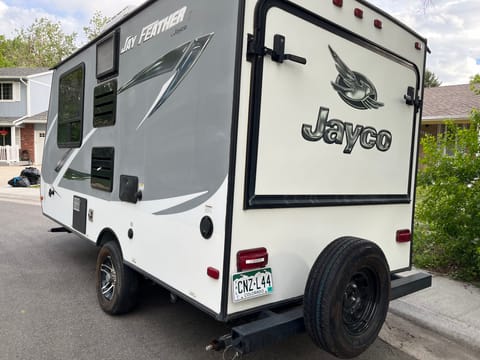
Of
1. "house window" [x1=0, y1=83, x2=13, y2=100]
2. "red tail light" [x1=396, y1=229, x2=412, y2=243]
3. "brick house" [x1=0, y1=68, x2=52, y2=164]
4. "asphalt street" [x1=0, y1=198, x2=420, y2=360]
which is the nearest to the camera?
"asphalt street" [x1=0, y1=198, x2=420, y2=360]

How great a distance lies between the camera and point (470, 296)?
14.6 feet

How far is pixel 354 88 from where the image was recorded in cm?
318

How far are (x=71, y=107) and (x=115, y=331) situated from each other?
9.48 ft

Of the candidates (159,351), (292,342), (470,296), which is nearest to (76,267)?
(159,351)

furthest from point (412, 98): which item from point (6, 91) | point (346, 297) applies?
point (6, 91)

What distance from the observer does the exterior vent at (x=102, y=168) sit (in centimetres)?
405

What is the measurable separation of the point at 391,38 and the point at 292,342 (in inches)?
108

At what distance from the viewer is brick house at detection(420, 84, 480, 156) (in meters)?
14.3

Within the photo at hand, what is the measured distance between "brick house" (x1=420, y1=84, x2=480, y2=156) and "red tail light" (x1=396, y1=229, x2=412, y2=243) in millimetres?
10921

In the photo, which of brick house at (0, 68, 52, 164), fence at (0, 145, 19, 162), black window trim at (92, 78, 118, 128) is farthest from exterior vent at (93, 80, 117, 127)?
brick house at (0, 68, 52, 164)

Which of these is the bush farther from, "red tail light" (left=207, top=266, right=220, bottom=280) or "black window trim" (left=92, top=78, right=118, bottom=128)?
"black window trim" (left=92, top=78, right=118, bottom=128)

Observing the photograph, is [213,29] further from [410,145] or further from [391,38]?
[410,145]

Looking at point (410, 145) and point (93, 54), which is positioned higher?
point (93, 54)

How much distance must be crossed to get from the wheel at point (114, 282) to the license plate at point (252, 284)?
152 cm
